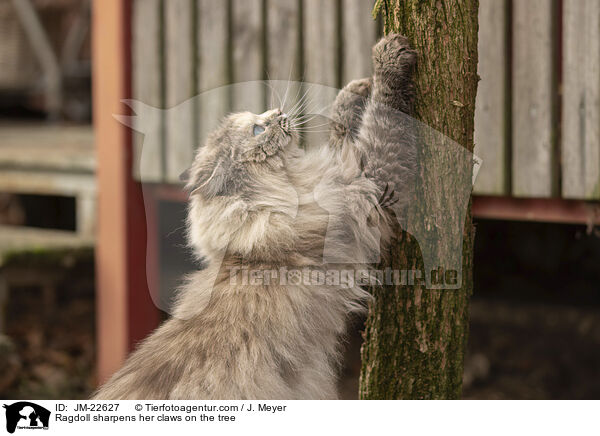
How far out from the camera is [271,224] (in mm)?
2355

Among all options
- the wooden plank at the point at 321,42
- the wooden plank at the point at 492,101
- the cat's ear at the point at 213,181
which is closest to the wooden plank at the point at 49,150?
the wooden plank at the point at 321,42

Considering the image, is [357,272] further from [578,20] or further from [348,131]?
[578,20]

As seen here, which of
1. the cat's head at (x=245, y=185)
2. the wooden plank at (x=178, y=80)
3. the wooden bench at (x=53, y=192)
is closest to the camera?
the cat's head at (x=245, y=185)

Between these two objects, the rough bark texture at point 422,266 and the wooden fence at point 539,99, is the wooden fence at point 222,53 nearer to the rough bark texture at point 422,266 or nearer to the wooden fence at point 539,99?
the wooden fence at point 539,99

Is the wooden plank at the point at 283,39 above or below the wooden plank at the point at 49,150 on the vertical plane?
above

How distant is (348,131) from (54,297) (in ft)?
10.8

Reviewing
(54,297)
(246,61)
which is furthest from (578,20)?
→ (54,297)

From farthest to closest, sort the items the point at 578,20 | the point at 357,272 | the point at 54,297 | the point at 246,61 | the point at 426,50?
the point at 54,297 < the point at 246,61 < the point at 578,20 < the point at 357,272 < the point at 426,50

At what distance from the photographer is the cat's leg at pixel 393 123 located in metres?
2.24

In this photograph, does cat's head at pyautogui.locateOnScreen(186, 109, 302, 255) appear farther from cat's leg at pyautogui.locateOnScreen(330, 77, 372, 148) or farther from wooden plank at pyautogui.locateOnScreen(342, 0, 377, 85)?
wooden plank at pyautogui.locateOnScreen(342, 0, 377, 85)

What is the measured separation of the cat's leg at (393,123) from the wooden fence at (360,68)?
0.72m

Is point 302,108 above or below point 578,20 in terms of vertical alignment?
below

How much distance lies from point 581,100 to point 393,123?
3.31 ft
